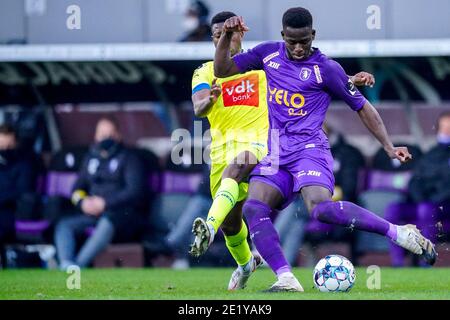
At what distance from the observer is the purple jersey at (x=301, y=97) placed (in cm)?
829

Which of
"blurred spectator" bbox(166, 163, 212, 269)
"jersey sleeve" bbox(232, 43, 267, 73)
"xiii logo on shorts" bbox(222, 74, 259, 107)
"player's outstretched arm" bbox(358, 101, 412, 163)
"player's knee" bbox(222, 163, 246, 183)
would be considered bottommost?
"blurred spectator" bbox(166, 163, 212, 269)

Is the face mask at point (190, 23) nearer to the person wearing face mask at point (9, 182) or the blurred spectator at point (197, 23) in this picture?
the blurred spectator at point (197, 23)

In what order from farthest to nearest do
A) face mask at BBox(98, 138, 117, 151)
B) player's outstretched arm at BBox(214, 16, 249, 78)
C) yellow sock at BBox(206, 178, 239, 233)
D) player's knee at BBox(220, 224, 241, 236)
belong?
face mask at BBox(98, 138, 117, 151) → player's knee at BBox(220, 224, 241, 236) → yellow sock at BBox(206, 178, 239, 233) → player's outstretched arm at BBox(214, 16, 249, 78)

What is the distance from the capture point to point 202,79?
28.7ft

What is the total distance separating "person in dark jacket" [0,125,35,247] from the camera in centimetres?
1442

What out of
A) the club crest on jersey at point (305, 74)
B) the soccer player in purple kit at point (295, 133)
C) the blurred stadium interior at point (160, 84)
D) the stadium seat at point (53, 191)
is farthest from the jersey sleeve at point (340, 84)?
the stadium seat at point (53, 191)

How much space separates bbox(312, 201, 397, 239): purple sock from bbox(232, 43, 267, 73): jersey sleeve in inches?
51.4

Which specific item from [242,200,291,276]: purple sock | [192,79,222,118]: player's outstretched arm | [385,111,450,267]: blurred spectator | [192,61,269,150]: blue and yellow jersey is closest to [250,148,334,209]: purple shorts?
[242,200,291,276]: purple sock

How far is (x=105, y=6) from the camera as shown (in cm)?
1426

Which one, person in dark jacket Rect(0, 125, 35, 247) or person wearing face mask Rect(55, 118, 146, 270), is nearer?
person wearing face mask Rect(55, 118, 146, 270)

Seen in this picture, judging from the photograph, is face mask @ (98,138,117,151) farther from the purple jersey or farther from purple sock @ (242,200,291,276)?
purple sock @ (242,200,291,276)

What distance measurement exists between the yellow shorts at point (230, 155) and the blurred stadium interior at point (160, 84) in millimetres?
4373

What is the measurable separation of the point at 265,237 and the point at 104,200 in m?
6.20
